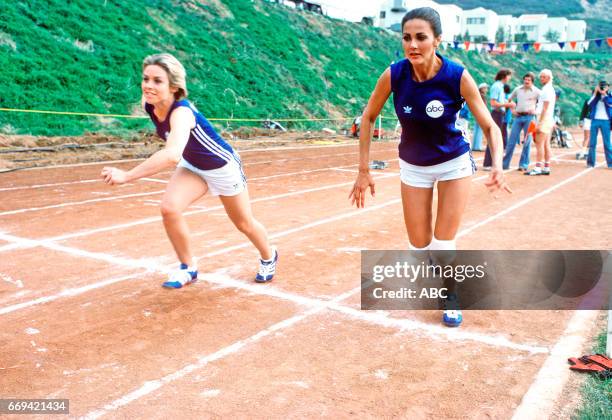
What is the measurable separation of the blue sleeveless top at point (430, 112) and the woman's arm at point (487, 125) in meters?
0.05

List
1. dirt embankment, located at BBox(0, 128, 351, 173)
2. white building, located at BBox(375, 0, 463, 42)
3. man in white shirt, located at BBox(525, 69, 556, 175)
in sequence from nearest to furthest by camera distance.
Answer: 1. man in white shirt, located at BBox(525, 69, 556, 175)
2. dirt embankment, located at BBox(0, 128, 351, 173)
3. white building, located at BBox(375, 0, 463, 42)

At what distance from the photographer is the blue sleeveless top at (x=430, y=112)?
369 cm

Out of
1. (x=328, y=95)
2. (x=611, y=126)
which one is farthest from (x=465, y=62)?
(x=611, y=126)

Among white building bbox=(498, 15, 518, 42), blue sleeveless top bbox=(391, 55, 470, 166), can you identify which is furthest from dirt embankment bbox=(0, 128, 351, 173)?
white building bbox=(498, 15, 518, 42)

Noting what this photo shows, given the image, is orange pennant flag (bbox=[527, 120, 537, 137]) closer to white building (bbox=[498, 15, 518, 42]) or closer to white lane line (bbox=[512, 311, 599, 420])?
white lane line (bbox=[512, 311, 599, 420])

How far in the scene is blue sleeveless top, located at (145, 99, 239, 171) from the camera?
4465 millimetres

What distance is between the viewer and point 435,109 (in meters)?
3.70

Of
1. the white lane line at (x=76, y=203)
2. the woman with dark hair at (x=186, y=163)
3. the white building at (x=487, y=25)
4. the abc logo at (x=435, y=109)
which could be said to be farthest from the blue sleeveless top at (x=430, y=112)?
the white building at (x=487, y=25)

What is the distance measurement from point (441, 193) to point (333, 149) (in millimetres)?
16041

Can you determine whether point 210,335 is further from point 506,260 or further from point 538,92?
point 538,92

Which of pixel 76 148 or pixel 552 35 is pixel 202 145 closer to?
pixel 76 148

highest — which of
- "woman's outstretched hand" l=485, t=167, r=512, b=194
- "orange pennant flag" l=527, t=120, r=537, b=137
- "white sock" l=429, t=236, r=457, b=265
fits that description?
"woman's outstretched hand" l=485, t=167, r=512, b=194

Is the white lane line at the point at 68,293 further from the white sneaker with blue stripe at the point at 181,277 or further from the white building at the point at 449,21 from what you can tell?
the white building at the point at 449,21

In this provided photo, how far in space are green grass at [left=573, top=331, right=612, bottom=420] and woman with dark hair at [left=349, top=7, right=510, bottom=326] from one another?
1070mm
